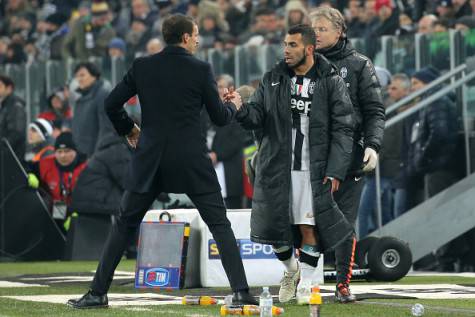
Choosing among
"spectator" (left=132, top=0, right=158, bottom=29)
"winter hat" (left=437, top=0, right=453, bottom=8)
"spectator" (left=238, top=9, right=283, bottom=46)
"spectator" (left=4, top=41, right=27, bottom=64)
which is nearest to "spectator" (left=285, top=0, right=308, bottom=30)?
"spectator" (left=238, top=9, right=283, bottom=46)

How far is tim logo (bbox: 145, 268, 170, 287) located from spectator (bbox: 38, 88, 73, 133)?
9.16m

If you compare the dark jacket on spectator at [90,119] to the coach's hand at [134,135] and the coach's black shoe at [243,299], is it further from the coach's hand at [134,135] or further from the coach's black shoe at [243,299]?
the coach's black shoe at [243,299]

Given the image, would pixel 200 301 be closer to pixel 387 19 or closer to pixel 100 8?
pixel 387 19

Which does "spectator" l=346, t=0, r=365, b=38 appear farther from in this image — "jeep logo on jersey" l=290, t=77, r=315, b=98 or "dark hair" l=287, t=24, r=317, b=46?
"jeep logo on jersey" l=290, t=77, r=315, b=98

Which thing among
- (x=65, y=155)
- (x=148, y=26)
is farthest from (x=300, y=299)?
(x=148, y=26)

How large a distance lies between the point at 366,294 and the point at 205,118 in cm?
731

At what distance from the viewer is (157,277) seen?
39.2 ft

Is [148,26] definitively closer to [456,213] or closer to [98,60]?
[98,60]

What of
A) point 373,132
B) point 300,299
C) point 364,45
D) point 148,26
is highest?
point 148,26

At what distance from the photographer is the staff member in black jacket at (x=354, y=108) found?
10.0m

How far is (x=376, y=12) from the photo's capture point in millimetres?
19500

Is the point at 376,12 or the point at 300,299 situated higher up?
the point at 376,12

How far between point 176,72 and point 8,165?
9354 millimetres

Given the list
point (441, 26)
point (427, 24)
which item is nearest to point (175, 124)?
point (441, 26)
